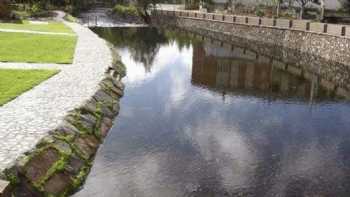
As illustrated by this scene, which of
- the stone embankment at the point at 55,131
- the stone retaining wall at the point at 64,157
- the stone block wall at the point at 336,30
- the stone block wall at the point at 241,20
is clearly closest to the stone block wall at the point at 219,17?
the stone block wall at the point at 241,20

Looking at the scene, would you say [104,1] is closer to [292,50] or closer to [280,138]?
[292,50]

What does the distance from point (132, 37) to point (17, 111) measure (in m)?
36.8

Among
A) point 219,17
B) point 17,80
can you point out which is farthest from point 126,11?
point 17,80

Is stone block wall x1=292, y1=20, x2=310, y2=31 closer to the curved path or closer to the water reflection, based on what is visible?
the water reflection

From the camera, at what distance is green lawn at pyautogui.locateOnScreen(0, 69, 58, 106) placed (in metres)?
15.5

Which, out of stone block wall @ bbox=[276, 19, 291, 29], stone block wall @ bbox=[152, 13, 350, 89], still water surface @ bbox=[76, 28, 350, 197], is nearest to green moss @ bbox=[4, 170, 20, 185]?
still water surface @ bbox=[76, 28, 350, 197]

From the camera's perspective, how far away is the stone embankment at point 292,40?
32281mm

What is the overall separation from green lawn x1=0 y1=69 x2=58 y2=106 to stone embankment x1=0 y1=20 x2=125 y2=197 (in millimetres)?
302

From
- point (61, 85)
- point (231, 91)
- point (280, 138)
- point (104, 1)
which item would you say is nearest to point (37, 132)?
point (61, 85)

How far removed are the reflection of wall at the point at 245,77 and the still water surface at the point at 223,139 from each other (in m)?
0.08

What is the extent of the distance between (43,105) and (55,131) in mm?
2467

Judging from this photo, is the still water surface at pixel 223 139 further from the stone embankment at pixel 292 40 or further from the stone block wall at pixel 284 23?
the stone block wall at pixel 284 23

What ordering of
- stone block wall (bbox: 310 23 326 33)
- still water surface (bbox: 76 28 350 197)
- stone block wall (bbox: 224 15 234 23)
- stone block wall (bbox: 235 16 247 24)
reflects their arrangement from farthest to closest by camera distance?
1. stone block wall (bbox: 224 15 234 23)
2. stone block wall (bbox: 235 16 247 24)
3. stone block wall (bbox: 310 23 326 33)
4. still water surface (bbox: 76 28 350 197)

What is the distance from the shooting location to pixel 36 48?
25.4 metres
